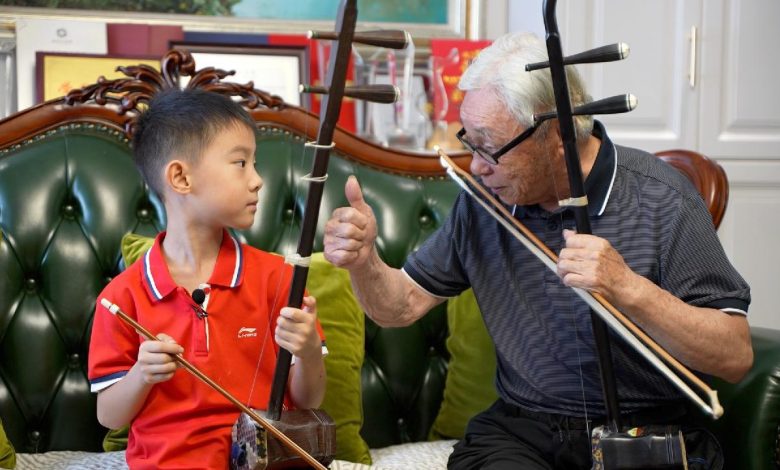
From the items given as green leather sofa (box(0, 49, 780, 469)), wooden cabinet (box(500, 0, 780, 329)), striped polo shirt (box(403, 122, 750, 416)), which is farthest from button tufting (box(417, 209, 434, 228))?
wooden cabinet (box(500, 0, 780, 329))

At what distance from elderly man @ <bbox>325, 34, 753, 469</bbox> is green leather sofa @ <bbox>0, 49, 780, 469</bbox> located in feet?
1.10

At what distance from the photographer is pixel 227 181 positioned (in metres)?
1.38

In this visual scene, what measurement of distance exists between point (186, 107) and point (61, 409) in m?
0.65

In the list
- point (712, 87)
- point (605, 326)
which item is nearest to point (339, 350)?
point (605, 326)

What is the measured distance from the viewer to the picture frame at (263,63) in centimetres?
246

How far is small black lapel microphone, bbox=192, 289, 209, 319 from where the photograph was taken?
53.9 inches

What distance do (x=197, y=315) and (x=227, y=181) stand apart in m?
0.19

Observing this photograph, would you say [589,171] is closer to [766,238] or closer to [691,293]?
[691,293]

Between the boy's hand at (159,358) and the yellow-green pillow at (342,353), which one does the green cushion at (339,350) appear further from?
the boy's hand at (159,358)

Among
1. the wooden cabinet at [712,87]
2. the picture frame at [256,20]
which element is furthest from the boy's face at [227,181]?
the wooden cabinet at [712,87]

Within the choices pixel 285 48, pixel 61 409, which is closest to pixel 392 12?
pixel 285 48

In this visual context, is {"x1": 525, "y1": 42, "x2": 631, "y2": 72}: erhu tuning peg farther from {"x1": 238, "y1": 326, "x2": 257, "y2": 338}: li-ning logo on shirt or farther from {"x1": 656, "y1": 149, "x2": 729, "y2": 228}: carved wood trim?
{"x1": 656, "y1": 149, "x2": 729, "y2": 228}: carved wood trim

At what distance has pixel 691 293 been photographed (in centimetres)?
136

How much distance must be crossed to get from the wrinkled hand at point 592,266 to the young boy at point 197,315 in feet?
1.20
